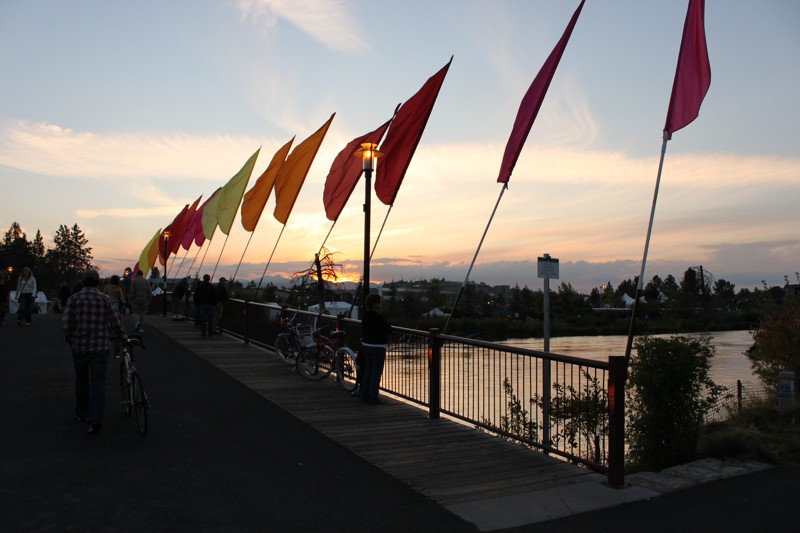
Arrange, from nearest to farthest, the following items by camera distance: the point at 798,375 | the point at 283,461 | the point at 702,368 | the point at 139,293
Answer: the point at 283,461 → the point at 702,368 → the point at 798,375 → the point at 139,293

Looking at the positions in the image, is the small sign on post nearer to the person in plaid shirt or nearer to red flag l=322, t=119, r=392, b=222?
the person in plaid shirt

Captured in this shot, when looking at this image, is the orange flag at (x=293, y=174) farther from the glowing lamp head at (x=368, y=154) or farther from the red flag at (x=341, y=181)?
the glowing lamp head at (x=368, y=154)

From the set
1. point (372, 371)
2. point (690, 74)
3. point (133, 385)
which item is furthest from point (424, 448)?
point (690, 74)

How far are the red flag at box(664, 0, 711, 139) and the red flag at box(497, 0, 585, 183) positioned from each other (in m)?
1.75

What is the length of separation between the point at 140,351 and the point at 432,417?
8686 millimetres

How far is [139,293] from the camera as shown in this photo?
18406 millimetres

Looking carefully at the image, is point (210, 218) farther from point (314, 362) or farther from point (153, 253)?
point (153, 253)

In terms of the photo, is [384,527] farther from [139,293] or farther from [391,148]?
[139,293]

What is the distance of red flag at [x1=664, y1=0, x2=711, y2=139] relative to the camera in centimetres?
944

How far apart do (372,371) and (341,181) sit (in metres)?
6.86

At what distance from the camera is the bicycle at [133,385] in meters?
7.14

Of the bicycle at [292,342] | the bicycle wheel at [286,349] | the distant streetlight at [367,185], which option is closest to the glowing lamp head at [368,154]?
the distant streetlight at [367,185]

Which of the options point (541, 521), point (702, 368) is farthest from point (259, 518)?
point (702, 368)

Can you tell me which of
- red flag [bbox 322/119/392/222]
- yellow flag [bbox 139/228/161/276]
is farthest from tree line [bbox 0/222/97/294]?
red flag [bbox 322/119/392/222]
